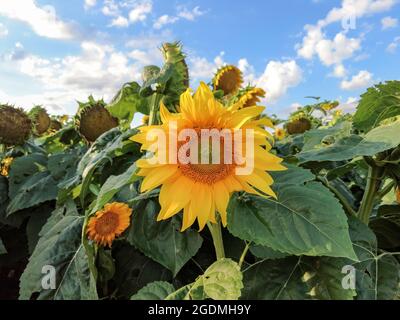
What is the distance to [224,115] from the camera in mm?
841

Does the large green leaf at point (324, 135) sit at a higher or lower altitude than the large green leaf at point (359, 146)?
higher

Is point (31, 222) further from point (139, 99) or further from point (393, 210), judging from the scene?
point (393, 210)

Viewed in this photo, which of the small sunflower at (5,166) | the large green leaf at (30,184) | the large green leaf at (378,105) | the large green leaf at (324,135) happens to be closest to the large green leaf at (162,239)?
the large green leaf at (324,135)

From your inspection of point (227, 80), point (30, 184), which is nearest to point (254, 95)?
point (227, 80)

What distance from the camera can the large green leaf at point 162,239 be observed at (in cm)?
104

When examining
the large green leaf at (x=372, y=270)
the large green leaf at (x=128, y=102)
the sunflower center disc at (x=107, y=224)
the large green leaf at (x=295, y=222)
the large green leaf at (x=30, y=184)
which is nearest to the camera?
the large green leaf at (x=295, y=222)

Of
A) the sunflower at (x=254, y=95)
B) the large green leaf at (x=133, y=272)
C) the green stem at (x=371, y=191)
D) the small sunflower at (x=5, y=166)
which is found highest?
the sunflower at (x=254, y=95)

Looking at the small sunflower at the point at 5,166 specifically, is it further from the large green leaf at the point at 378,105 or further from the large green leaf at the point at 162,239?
the large green leaf at the point at 378,105

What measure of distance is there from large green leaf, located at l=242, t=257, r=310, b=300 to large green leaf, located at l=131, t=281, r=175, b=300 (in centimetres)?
16

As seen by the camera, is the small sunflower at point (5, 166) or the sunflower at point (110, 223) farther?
the small sunflower at point (5, 166)

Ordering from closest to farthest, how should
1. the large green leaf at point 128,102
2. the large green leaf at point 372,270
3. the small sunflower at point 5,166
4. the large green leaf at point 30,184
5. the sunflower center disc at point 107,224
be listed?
the large green leaf at point 372,270
the sunflower center disc at point 107,224
the large green leaf at point 128,102
the large green leaf at point 30,184
the small sunflower at point 5,166

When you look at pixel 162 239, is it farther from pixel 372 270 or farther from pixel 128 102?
pixel 128 102

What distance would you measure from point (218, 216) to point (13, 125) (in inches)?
60.6

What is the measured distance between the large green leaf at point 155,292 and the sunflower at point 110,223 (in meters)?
0.25
